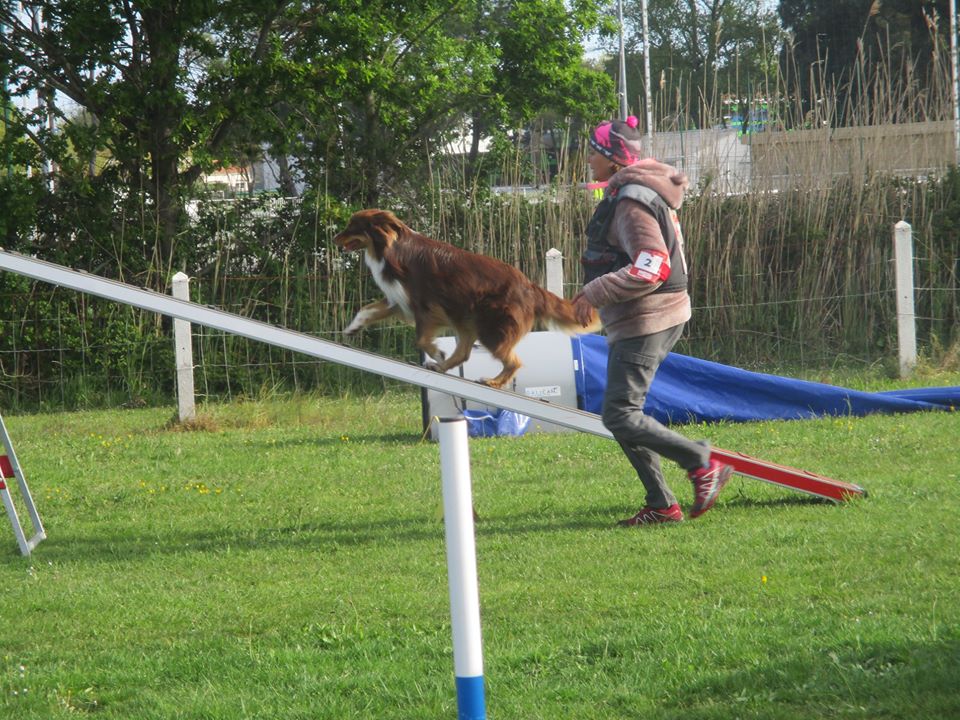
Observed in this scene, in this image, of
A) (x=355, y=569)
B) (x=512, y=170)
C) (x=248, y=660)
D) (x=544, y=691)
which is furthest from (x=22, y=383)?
(x=544, y=691)

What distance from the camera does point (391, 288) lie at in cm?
536

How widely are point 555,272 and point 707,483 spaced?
18.8ft

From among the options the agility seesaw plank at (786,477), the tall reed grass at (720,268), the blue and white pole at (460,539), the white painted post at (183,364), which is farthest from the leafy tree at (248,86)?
the blue and white pole at (460,539)

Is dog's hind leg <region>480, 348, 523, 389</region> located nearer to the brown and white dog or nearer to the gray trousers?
the brown and white dog

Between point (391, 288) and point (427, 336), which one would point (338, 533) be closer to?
point (427, 336)

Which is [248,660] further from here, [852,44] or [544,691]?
[852,44]

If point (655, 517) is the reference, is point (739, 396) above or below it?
above

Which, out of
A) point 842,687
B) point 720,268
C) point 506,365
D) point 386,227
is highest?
point 386,227

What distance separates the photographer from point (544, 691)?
3631 millimetres

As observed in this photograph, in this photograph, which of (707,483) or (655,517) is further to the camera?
(655,517)

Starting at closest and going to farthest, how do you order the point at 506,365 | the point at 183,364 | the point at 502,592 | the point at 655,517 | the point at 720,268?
the point at 502,592 → the point at 506,365 → the point at 655,517 → the point at 183,364 → the point at 720,268

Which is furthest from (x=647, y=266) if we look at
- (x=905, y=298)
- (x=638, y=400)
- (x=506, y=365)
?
(x=905, y=298)

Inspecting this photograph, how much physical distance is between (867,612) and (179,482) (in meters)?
5.41

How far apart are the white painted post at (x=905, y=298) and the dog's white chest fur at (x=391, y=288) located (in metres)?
8.06
